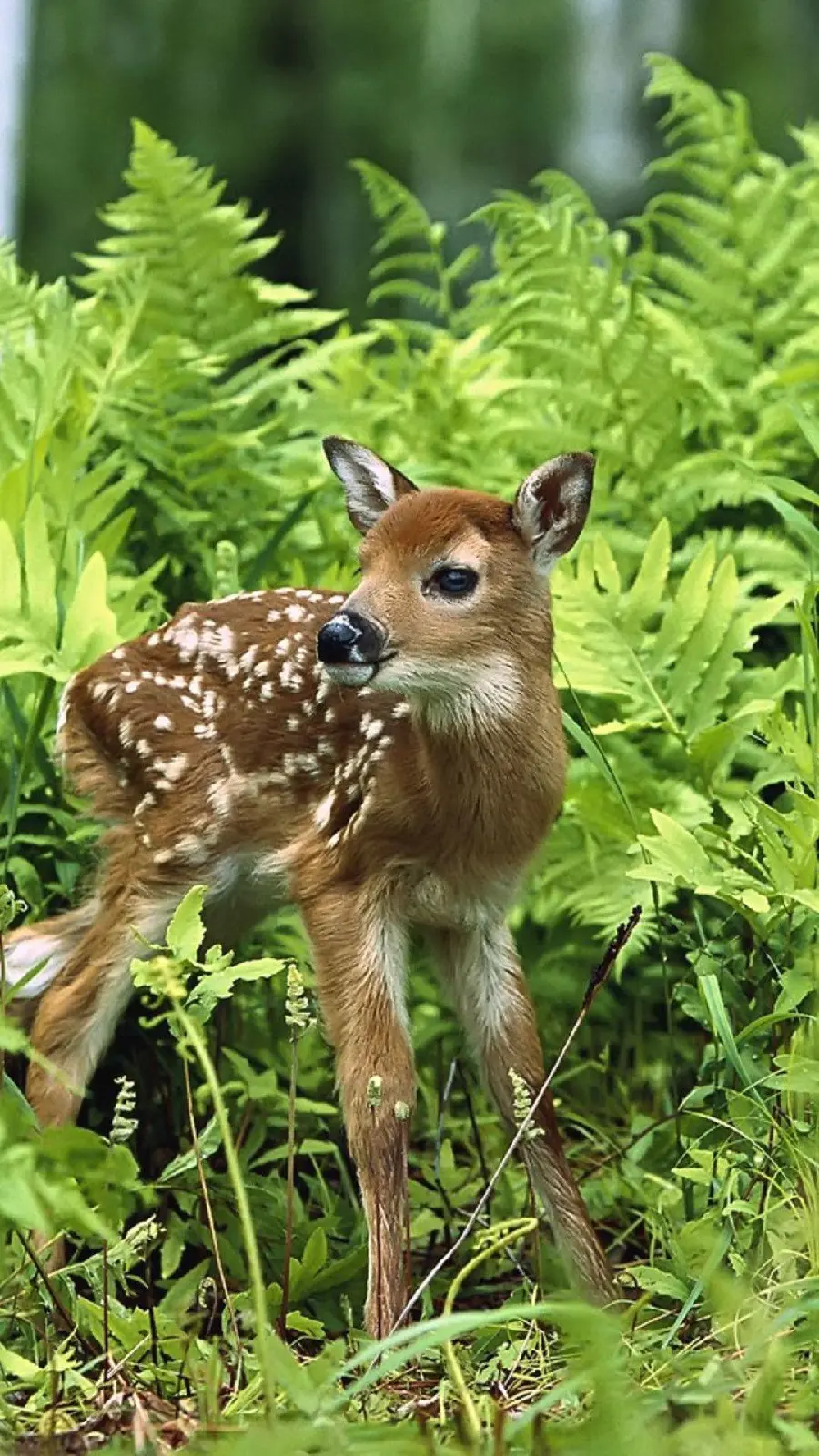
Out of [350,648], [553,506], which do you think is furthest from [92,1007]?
[553,506]

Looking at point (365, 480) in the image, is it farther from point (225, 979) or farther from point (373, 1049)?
point (225, 979)

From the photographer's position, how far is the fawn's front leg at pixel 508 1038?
11.2 feet

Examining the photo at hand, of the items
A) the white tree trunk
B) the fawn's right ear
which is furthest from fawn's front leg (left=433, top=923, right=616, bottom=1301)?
the white tree trunk

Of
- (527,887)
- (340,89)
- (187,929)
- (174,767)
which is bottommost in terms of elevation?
(340,89)

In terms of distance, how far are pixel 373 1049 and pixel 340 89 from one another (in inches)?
822

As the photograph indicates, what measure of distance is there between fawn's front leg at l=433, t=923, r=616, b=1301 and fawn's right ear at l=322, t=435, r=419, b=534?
2.59 ft

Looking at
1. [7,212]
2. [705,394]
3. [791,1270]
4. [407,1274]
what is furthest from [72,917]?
[7,212]

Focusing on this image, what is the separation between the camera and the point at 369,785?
136 inches

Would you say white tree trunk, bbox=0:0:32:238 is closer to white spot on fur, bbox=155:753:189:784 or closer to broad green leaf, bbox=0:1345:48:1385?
white spot on fur, bbox=155:753:189:784

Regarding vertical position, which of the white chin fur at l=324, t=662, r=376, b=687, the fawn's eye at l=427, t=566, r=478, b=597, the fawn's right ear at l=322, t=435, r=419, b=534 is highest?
the fawn's right ear at l=322, t=435, r=419, b=534

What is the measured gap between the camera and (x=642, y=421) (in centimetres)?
488

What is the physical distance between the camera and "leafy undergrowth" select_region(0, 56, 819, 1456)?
2.54 m

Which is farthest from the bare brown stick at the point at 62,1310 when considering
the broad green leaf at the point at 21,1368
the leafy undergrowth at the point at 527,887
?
the broad green leaf at the point at 21,1368

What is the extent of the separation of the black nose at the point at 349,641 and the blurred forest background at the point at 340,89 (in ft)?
59.1
